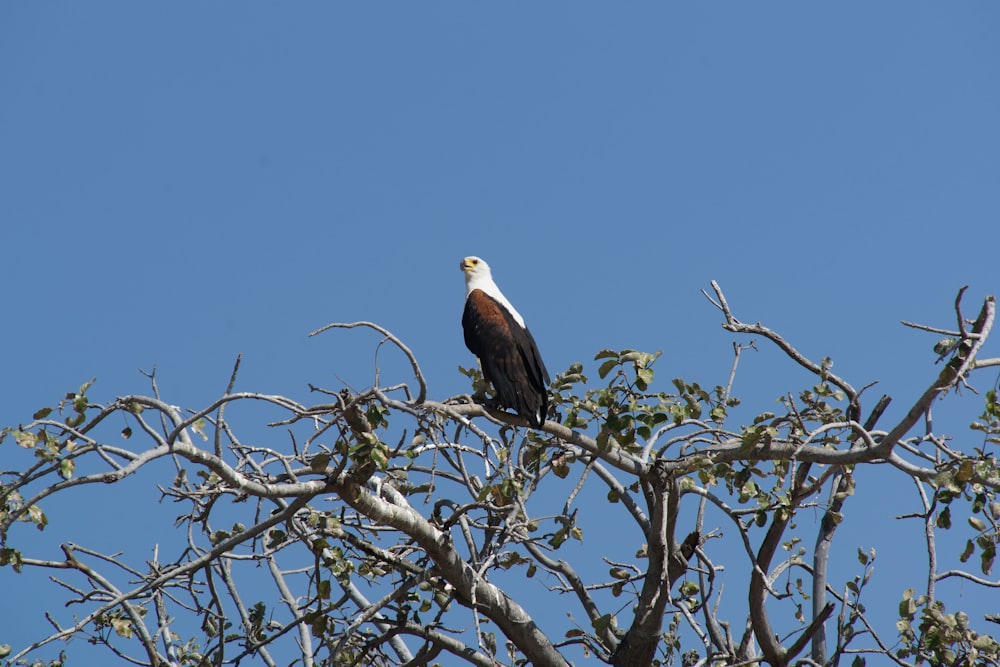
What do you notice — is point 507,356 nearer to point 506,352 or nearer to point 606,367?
point 506,352

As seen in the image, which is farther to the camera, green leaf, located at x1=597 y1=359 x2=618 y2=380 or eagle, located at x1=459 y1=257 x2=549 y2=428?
eagle, located at x1=459 y1=257 x2=549 y2=428

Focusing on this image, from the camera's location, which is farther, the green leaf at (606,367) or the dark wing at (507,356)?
the dark wing at (507,356)

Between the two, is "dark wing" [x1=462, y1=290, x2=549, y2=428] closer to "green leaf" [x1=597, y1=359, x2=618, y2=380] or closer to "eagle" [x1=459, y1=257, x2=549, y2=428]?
"eagle" [x1=459, y1=257, x2=549, y2=428]

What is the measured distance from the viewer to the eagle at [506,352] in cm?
506

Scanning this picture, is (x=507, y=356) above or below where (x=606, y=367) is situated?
above

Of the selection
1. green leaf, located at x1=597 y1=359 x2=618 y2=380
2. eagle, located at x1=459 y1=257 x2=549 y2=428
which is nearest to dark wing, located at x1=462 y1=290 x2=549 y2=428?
eagle, located at x1=459 y1=257 x2=549 y2=428

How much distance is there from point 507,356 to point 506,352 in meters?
0.03

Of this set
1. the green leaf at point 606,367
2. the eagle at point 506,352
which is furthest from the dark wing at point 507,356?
the green leaf at point 606,367

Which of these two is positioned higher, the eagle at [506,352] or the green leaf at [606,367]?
the eagle at [506,352]

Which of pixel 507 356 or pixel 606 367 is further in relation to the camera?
pixel 507 356

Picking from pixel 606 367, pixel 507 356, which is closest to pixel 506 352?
pixel 507 356

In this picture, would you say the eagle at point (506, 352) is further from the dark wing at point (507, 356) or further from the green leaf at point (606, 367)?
the green leaf at point (606, 367)

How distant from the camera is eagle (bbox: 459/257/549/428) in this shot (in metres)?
5.06

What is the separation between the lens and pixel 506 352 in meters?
5.55
